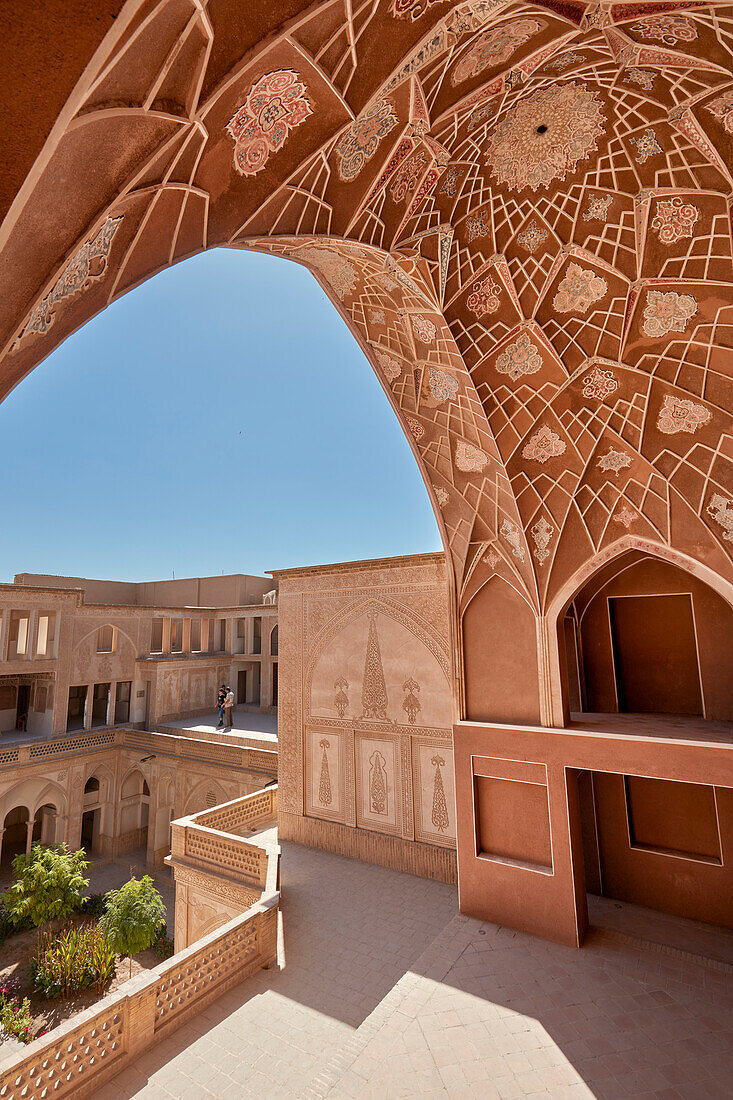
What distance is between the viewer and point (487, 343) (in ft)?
17.3

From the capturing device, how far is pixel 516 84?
3.57 metres

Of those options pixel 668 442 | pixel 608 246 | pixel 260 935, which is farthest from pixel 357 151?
pixel 260 935

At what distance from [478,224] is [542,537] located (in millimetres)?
3321

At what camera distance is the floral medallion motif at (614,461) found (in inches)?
213

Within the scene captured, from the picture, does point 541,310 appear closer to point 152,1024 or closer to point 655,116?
point 655,116

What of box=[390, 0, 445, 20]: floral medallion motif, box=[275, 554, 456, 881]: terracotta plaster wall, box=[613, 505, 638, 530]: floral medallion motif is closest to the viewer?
box=[390, 0, 445, 20]: floral medallion motif

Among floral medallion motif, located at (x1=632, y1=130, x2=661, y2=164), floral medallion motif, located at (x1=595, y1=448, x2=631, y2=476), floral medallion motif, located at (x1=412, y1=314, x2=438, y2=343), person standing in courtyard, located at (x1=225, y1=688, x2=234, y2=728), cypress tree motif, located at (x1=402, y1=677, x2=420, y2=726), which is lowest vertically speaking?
person standing in courtyard, located at (x1=225, y1=688, x2=234, y2=728)

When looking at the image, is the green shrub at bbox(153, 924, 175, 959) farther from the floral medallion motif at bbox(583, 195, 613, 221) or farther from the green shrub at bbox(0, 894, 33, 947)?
the floral medallion motif at bbox(583, 195, 613, 221)

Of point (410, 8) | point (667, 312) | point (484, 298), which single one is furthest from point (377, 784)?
point (410, 8)

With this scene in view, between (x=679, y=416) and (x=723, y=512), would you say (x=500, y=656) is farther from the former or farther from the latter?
(x=679, y=416)

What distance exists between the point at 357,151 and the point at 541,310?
2.39 m

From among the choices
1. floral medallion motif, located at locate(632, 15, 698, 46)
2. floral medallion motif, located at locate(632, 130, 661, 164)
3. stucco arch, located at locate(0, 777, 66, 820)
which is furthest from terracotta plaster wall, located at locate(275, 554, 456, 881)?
stucco arch, located at locate(0, 777, 66, 820)

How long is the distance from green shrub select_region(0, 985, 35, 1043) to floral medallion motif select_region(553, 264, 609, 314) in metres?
11.6

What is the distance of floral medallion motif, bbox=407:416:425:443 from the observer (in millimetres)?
6227
